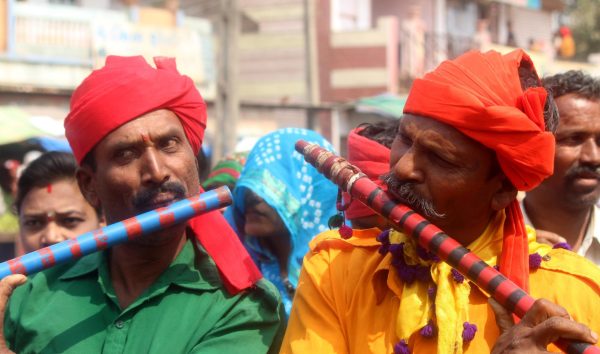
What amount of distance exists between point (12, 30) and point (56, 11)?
0.98 metres

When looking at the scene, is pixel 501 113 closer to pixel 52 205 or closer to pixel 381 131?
pixel 381 131

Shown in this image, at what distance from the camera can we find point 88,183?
326 centimetres

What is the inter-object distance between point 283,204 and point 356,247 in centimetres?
159

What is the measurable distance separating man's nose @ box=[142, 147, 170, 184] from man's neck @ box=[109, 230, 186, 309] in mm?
216

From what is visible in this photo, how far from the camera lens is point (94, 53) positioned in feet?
52.4

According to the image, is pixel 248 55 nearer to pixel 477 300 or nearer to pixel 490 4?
pixel 490 4

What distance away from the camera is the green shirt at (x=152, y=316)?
2.96 m

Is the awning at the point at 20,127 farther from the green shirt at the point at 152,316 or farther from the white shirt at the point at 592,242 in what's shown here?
the green shirt at the point at 152,316

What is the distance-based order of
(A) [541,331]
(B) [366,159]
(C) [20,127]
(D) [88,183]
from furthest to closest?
(C) [20,127] < (B) [366,159] < (D) [88,183] < (A) [541,331]

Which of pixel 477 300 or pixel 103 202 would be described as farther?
pixel 103 202

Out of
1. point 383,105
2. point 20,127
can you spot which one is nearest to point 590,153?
point 20,127

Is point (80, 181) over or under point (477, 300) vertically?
over

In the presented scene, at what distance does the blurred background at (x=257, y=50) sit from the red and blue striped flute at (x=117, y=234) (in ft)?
14.4

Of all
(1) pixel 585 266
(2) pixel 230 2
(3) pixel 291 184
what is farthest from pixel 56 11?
(1) pixel 585 266
